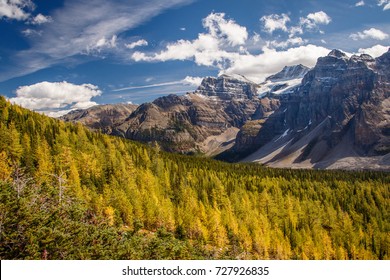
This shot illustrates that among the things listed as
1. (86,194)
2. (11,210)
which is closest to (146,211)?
(86,194)

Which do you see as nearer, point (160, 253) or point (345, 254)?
point (160, 253)

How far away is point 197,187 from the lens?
144750 millimetres

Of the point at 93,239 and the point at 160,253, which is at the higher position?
the point at 93,239

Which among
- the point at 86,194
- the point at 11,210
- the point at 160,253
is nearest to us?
the point at 11,210

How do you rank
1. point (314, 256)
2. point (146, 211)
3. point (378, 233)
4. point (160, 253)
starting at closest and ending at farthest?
point (160, 253), point (146, 211), point (314, 256), point (378, 233)

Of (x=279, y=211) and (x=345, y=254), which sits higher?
(x=279, y=211)

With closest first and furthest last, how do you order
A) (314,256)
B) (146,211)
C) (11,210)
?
(11,210)
(146,211)
(314,256)

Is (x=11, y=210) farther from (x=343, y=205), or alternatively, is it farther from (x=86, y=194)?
(x=343, y=205)

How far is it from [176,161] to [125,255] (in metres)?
148
